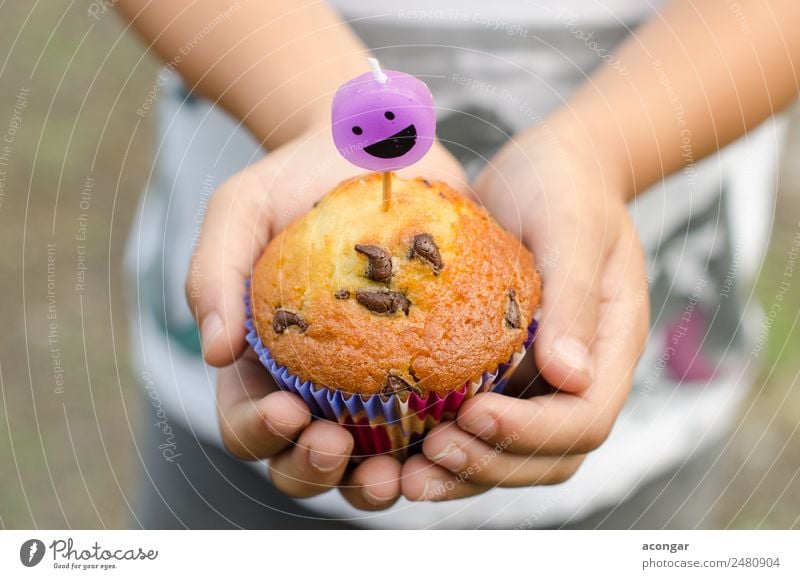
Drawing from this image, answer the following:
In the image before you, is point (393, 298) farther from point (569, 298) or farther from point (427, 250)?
point (569, 298)

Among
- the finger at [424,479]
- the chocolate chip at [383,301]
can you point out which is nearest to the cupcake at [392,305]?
the chocolate chip at [383,301]

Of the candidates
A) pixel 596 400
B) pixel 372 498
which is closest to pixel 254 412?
pixel 372 498

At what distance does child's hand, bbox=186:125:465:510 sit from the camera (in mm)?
829

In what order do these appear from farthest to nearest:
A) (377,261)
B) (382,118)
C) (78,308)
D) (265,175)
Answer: (78,308)
(265,175)
(377,261)
(382,118)

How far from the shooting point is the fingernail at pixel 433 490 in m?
0.90

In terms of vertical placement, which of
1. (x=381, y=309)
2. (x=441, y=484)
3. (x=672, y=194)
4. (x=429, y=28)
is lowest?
(x=441, y=484)

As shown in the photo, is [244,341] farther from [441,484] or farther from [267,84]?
[267,84]

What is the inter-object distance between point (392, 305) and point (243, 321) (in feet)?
0.69

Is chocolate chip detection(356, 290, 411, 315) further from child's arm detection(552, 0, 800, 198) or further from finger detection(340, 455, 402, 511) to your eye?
child's arm detection(552, 0, 800, 198)

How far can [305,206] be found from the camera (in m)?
0.94

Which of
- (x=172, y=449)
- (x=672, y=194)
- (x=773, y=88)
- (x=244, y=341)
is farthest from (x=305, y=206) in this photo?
(x=773, y=88)

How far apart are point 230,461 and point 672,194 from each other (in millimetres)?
747

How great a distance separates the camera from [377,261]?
28.3 inches


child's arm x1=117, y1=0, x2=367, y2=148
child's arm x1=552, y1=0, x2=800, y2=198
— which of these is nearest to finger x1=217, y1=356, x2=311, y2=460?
child's arm x1=117, y1=0, x2=367, y2=148
